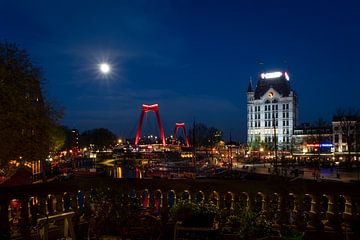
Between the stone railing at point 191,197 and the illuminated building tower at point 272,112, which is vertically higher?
the illuminated building tower at point 272,112

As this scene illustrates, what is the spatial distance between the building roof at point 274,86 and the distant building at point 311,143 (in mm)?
19022

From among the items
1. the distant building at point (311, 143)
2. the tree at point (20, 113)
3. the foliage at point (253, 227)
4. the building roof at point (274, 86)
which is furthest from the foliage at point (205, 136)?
the foliage at point (253, 227)

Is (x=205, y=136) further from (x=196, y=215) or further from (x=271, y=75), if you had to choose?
(x=196, y=215)

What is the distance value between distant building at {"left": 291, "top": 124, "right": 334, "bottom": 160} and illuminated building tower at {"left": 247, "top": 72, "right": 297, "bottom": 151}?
6.89 m

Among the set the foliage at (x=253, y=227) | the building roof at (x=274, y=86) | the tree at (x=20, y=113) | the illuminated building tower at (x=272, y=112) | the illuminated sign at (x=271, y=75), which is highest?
the illuminated sign at (x=271, y=75)

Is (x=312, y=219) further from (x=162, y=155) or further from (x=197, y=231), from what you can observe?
(x=162, y=155)

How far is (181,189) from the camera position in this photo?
10617 millimetres

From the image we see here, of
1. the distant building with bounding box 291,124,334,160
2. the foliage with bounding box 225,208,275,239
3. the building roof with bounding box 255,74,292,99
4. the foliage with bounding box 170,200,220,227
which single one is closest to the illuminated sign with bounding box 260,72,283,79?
the building roof with bounding box 255,74,292,99

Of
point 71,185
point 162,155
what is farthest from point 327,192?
point 162,155

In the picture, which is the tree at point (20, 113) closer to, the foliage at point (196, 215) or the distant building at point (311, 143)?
the foliage at point (196, 215)

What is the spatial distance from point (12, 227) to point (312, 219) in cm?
786

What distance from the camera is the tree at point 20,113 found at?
40.4 ft

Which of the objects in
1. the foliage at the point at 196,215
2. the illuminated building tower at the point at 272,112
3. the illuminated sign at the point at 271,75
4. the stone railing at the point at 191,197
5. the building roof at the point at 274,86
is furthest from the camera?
the illuminated sign at the point at 271,75

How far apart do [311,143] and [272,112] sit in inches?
1554
